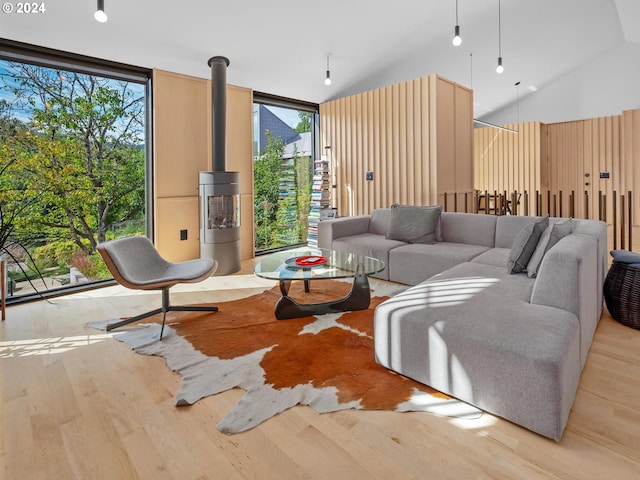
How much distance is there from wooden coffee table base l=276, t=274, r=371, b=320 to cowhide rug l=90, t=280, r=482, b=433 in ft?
0.20

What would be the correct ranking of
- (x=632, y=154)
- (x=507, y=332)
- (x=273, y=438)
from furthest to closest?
1. (x=632, y=154)
2. (x=507, y=332)
3. (x=273, y=438)

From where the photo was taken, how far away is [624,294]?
9.51ft

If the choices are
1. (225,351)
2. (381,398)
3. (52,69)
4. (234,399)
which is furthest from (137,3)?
(381,398)

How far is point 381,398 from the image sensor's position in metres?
1.96

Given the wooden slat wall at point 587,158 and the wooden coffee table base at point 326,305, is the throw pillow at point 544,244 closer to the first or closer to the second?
the wooden coffee table base at point 326,305

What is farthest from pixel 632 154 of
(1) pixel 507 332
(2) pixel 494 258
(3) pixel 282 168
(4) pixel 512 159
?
(1) pixel 507 332

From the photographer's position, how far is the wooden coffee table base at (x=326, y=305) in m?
3.15

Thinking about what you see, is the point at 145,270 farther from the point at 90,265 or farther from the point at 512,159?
the point at 512,159

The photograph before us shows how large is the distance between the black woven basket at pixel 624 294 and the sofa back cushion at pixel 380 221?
8.20 ft

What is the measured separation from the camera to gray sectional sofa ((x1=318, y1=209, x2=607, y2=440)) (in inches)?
64.8

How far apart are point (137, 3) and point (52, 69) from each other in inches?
48.0

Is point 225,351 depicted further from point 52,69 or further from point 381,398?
point 52,69

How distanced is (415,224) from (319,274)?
1884mm

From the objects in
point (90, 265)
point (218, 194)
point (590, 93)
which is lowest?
point (90, 265)
